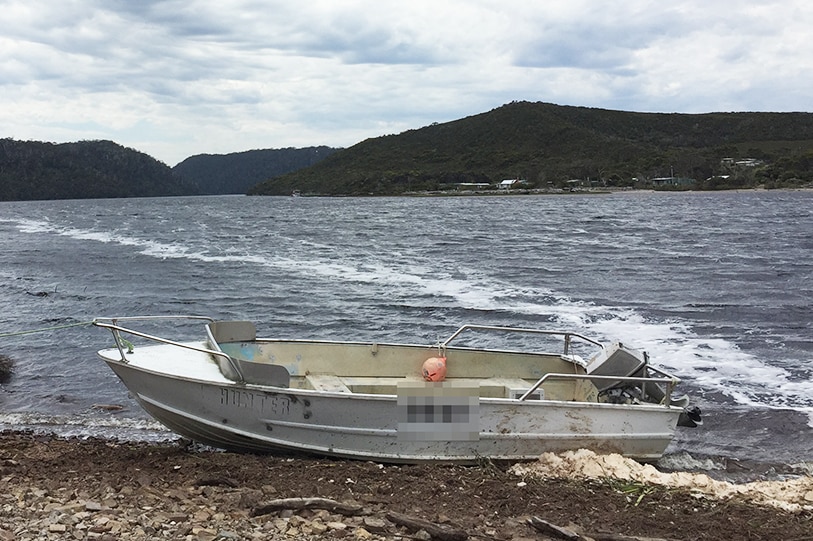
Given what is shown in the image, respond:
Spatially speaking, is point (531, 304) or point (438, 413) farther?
point (531, 304)

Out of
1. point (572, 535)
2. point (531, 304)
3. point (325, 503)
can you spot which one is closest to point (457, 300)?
point (531, 304)

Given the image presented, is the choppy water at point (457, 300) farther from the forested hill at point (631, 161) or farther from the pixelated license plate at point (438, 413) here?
the forested hill at point (631, 161)

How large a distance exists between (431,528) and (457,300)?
750 inches

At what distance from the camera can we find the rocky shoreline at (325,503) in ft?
22.6

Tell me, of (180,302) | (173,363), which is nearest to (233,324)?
(173,363)

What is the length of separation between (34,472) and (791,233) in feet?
183

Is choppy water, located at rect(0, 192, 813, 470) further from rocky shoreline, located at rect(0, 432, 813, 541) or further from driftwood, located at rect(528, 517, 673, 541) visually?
driftwood, located at rect(528, 517, 673, 541)

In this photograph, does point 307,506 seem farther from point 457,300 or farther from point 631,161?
point 631,161

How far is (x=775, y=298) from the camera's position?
2544cm

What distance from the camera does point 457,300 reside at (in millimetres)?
25859

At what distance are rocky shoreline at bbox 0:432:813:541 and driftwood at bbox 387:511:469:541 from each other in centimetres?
1

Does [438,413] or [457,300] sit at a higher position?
[438,413]

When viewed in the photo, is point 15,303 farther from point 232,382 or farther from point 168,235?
point 168,235

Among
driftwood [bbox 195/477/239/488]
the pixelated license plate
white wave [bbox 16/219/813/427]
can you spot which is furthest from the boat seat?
white wave [bbox 16/219/813/427]
